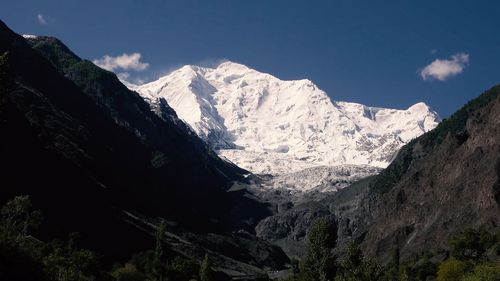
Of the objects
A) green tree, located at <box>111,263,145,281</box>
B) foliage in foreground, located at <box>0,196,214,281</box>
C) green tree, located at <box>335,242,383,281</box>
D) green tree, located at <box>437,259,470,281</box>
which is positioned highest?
green tree, located at <box>437,259,470,281</box>

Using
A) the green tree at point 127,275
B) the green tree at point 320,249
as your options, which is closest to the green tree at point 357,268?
the green tree at point 320,249

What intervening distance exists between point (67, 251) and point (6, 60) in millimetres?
92739

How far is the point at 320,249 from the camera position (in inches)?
5221

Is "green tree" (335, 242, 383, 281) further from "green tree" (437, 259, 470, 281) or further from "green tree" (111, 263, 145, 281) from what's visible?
"green tree" (111, 263, 145, 281)

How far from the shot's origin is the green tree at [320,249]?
430 ft

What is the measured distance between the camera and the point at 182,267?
19388 cm

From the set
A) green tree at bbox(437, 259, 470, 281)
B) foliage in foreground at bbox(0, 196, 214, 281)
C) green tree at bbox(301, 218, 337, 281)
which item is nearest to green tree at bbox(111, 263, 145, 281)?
foliage in foreground at bbox(0, 196, 214, 281)

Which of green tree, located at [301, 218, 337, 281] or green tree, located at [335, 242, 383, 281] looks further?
green tree, located at [301, 218, 337, 281]

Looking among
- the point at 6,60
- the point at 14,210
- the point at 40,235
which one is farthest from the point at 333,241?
the point at 40,235

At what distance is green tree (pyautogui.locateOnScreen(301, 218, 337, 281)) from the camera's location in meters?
131

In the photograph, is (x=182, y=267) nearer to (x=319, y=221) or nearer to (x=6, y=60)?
(x=319, y=221)

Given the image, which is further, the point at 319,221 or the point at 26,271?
the point at 319,221

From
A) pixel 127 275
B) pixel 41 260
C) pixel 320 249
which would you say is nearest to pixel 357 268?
pixel 320 249

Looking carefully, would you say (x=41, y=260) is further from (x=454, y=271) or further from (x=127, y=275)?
(x=454, y=271)
